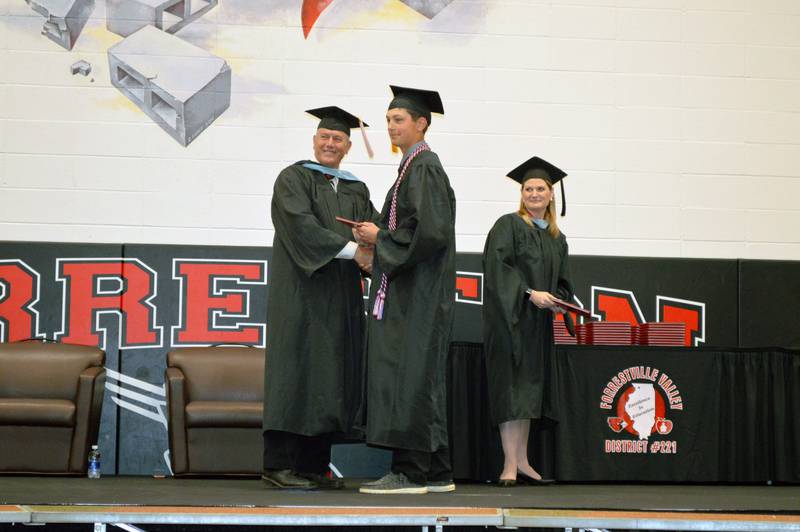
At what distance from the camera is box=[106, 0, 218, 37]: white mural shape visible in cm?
699

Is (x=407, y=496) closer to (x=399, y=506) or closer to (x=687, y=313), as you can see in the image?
(x=399, y=506)

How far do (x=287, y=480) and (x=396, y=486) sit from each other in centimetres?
53

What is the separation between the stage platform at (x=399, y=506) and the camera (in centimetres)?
332

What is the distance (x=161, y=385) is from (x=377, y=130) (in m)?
2.17

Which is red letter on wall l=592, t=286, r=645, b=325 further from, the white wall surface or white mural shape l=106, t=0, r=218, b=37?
white mural shape l=106, t=0, r=218, b=37

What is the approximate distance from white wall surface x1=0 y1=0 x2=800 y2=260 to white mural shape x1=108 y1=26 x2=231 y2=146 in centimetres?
7

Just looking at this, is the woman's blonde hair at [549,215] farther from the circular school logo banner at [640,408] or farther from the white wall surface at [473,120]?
the white wall surface at [473,120]

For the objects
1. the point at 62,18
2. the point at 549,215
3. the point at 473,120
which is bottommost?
the point at 549,215

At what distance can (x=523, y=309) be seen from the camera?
5410mm

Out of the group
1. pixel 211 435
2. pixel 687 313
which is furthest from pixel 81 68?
pixel 687 313

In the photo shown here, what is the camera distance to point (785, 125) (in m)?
7.39

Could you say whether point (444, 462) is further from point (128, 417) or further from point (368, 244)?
point (128, 417)

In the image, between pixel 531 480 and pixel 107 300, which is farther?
pixel 107 300

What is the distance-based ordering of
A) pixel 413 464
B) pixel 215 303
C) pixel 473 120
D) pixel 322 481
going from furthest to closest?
1. pixel 473 120
2. pixel 215 303
3. pixel 322 481
4. pixel 413 464
